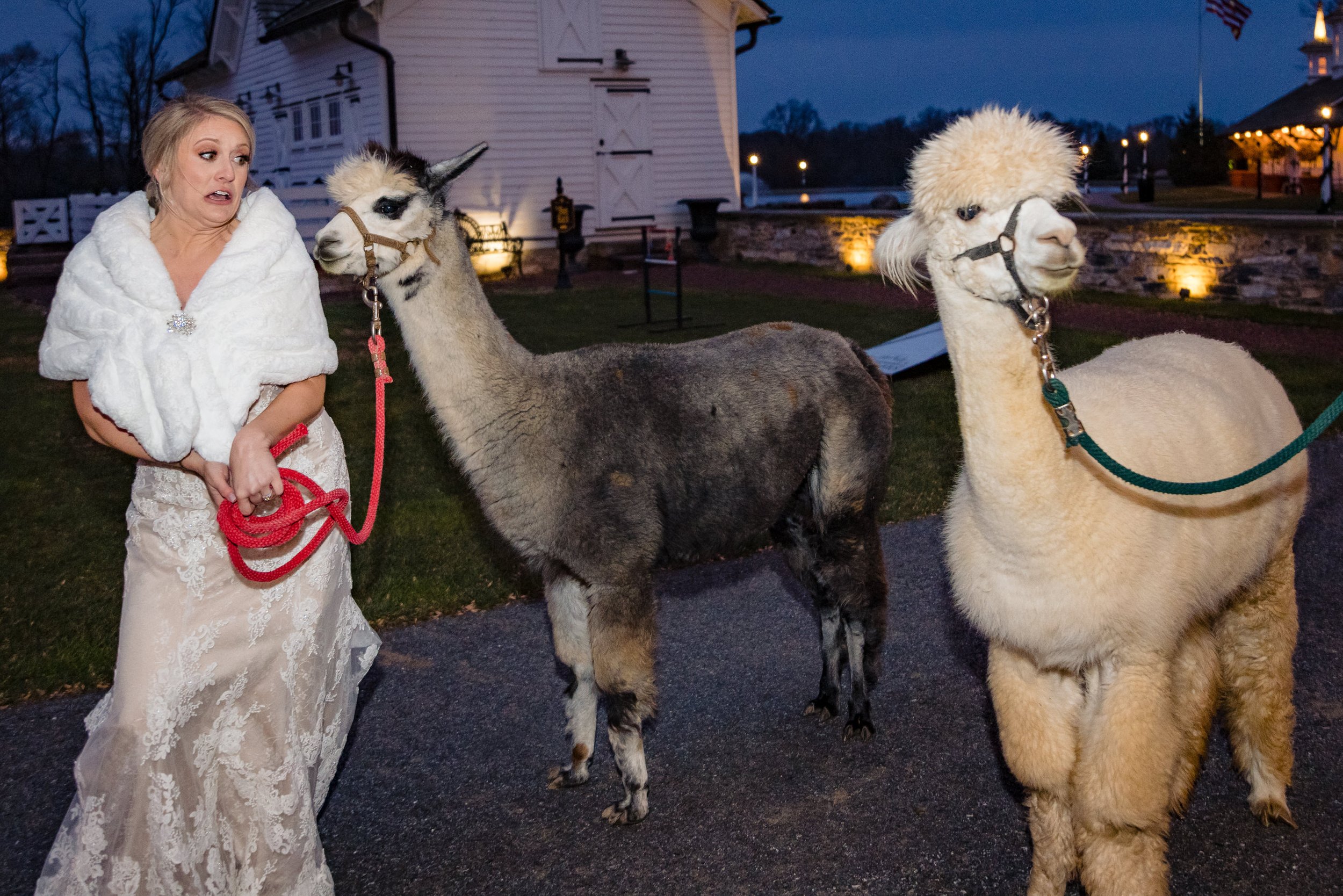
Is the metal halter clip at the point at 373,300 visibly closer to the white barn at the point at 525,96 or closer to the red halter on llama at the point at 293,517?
the red halter on llama at the point at 293,517

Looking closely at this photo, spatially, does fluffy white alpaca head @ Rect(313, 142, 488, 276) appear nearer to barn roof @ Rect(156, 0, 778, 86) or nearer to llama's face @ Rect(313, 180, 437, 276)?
llama's face @ Rect(313, 180, 437, 276)

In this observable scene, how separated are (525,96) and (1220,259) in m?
13.4

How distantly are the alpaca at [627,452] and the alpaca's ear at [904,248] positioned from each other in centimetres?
130

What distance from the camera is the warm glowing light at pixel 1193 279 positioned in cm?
1430

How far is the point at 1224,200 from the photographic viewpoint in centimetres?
2772

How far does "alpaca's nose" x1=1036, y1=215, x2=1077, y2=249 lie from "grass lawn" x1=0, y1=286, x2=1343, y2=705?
13.1 ft

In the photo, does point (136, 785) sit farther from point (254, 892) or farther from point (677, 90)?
point (677, 90)

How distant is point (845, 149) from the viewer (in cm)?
5425

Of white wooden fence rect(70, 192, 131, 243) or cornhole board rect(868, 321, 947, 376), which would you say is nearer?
cornhole board rect(868, 321, 947, 376)

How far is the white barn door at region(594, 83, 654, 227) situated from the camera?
23.1 metres

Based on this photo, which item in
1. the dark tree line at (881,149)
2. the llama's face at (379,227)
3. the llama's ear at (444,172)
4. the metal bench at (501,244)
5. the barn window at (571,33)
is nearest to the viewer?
the llama's face at (379,227)

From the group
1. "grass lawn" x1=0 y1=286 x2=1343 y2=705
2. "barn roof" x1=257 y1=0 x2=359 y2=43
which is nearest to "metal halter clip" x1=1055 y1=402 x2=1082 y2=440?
"grass lawn" x1=0 y1=286 x2=1343 y2=705

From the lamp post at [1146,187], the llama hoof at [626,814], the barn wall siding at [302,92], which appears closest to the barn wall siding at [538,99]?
the barn wall siding at [302,92]

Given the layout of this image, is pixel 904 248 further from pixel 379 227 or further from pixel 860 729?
pixel 860 729
